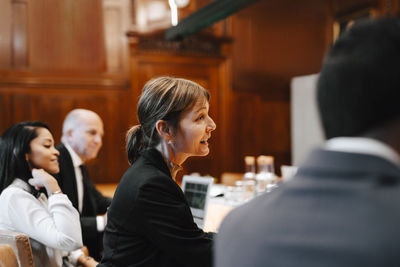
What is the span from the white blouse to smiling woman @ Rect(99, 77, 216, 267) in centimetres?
61

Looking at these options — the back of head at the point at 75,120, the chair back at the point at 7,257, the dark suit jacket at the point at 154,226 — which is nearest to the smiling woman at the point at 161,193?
the dark suit jacket at the point at 154,226

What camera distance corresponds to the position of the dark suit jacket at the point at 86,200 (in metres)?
2.64

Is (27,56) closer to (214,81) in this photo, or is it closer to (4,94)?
(4,94)

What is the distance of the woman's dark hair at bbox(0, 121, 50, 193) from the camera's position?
84.5 inches

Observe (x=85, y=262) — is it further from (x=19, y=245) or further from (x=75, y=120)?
(x=75, y=120)

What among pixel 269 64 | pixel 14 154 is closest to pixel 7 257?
pixel 14 154

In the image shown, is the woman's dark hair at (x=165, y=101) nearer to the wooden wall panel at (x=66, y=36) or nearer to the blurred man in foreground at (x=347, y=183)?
the blurred man in foreground at (x=347, y=183)

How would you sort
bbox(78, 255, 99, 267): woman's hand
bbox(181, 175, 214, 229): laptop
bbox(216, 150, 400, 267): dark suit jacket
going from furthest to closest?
bbox(78, 255, 99, 267): woman's hand
bbox(181, 175, 214, 229): laptop
bbox(216, 150, 400, 267): dark suit jacket

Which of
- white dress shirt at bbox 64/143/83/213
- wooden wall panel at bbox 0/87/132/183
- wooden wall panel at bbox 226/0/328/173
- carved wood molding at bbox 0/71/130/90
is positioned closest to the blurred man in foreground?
white dress shirt at bbox 64/143/83/213

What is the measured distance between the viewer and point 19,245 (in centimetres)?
183

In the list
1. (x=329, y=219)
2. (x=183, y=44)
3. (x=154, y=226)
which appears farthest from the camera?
(x=183, y=44)

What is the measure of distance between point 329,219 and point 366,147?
114 mm

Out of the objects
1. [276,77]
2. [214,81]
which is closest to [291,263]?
[214,81]

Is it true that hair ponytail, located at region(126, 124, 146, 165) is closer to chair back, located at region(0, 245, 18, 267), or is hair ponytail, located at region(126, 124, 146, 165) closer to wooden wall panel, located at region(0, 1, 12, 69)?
chair back, located at region(0, 245, 18, 267)
